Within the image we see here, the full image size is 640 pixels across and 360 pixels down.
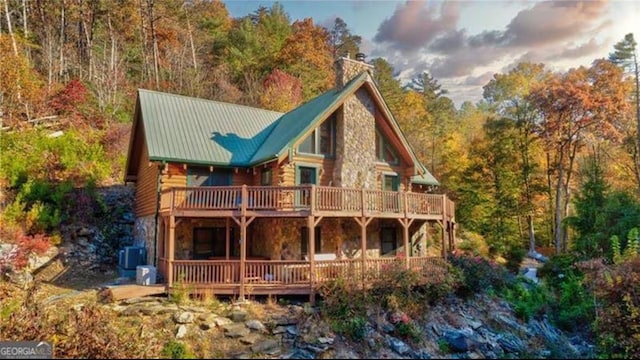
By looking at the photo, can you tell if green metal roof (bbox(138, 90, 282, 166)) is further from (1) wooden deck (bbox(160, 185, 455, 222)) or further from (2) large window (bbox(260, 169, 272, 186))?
(1) wooden deck (bbox(160, 185, 455, 222))

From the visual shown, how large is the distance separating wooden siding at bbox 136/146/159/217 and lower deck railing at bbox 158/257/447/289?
3752 mm

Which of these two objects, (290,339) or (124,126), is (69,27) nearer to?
(124,126)

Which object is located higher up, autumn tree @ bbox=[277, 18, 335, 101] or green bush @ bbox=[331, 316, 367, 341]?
autumn tree @ bbox=[277, 18, 335, 101]

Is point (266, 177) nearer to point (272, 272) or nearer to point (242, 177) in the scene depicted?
point (242, 177)

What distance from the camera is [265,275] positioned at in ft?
46.5

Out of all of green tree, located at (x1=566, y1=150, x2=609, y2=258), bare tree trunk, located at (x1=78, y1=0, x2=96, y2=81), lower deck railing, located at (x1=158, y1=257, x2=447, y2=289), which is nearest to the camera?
lower deck railing, located at (x1=158, y1=257, x2=447, y2=289)

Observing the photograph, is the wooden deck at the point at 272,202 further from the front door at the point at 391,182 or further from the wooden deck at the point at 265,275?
the front door at the point at 391,182

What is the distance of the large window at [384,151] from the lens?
19531mm

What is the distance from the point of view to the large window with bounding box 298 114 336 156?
1756cm

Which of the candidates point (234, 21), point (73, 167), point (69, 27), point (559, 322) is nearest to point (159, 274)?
point (73, 167)

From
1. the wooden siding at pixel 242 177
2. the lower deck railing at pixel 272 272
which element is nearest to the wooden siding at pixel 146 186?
the wooden siding at pixel 242 177

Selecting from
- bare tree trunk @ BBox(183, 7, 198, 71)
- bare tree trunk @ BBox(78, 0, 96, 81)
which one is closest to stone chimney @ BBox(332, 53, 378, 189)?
bare tree trunk @ BBox(183, 7, 198, 71)

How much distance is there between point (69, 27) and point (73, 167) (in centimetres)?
1890

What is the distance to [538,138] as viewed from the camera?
2873 centimetres
